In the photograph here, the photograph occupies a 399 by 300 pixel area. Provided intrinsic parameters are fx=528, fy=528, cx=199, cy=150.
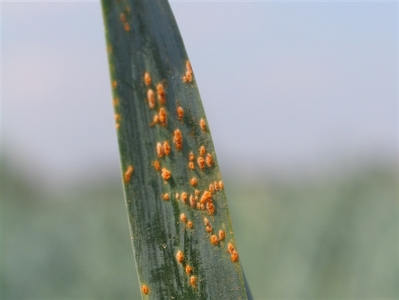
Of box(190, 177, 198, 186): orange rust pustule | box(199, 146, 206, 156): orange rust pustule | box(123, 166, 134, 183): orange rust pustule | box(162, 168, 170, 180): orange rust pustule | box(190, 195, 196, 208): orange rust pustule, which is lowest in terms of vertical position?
box(190, 195, 196, 208): orange rust pustule

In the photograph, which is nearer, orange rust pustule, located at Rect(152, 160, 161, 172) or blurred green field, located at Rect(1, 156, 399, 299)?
orange rust pustule, located at Rect(152, 160, 161, 172)

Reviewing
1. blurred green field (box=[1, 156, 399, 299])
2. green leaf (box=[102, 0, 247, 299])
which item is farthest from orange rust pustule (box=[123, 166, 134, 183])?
blurred green field (box=[1, 156, 399, 299])

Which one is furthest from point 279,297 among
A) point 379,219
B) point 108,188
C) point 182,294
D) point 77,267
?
point 182,294

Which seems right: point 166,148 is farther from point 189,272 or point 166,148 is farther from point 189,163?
point 189,272

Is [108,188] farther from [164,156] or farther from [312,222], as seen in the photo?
[164,156]

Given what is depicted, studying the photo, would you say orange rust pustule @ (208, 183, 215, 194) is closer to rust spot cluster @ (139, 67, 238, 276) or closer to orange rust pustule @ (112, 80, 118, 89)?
Result: rust spot cluster @ (139, 67, 238, 276)

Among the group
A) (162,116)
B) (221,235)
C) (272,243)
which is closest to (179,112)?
(162,116)

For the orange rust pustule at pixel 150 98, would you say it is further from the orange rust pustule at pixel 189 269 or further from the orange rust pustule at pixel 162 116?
the orange rust pustule at pixel 189 269
